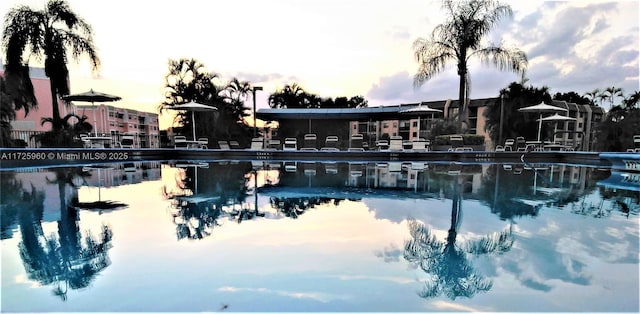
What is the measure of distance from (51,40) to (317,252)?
51.3 feet

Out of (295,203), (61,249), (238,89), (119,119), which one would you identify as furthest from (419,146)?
(119,119)

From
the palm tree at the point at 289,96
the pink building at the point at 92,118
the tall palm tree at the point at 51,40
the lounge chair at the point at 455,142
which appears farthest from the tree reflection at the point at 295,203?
the palm tree at the point at 289,96

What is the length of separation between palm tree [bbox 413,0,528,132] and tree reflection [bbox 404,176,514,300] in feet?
40.9

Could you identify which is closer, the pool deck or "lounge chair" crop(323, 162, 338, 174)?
"lounge chair" crop(323, 162, 338, 174)

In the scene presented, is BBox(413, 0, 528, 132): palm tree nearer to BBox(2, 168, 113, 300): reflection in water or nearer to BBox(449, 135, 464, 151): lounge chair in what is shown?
BBox(449, 135, 464, 151): lounge chair

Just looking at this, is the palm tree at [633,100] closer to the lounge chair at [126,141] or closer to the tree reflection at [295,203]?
the tree reflection at [295,203]

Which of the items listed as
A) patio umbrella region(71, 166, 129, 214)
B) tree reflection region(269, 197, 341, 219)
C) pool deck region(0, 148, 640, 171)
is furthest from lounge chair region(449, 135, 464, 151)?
patio umbrella region(71, 166, 129, 214)

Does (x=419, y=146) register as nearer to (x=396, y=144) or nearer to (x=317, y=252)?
(x=396, y=144)

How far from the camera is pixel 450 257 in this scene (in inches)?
111

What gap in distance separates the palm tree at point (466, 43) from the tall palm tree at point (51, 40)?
15296 mm

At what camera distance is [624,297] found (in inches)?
84.0

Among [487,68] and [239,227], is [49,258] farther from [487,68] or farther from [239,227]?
[487,68]

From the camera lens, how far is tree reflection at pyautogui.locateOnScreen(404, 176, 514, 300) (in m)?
2.27

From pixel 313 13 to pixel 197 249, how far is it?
10984mm
